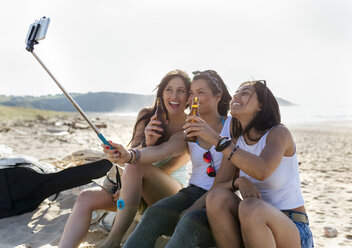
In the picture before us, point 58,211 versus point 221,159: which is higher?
point 221,159

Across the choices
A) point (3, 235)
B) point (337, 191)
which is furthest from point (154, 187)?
point (337, 191)

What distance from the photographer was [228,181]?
8.07ft

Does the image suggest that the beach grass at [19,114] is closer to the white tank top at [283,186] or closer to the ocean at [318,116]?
the ocean at [318,116]

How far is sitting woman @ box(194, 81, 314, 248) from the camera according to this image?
6.45 ft

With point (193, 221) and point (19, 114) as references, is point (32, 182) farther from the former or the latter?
point (19, 114)

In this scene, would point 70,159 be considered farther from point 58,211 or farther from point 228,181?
point 228,181

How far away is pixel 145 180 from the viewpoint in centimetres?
278

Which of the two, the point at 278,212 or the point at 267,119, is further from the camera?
the point at 267,119

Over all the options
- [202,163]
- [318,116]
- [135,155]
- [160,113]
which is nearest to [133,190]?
[135,155]

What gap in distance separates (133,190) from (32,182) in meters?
1.82

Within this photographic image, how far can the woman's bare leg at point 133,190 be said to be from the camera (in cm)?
266

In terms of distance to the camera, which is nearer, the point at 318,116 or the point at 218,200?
the point at 218,200

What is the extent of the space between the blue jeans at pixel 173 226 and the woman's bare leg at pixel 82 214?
0.58 meters

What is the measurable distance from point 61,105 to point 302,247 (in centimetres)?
9648
